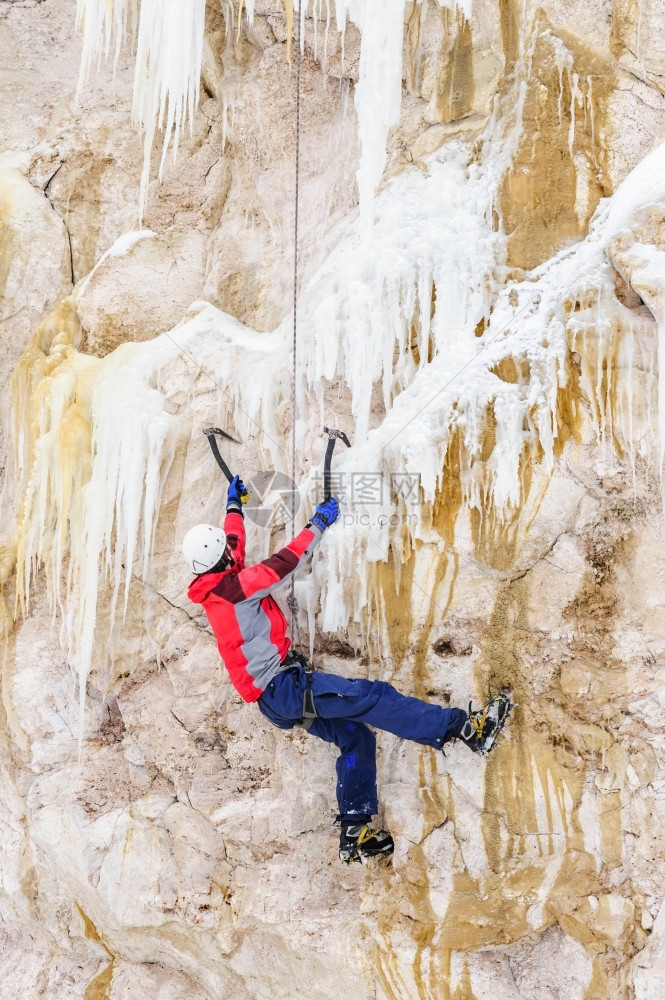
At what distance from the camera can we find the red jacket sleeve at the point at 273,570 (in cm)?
360

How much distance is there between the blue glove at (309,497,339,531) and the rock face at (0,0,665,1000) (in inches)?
6.1

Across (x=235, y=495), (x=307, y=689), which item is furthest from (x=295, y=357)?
(x=307, y=689)

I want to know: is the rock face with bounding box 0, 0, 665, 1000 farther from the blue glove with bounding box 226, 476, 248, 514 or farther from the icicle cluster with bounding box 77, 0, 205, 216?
the icicle cluster with bounding box 77, 0, 205, 216

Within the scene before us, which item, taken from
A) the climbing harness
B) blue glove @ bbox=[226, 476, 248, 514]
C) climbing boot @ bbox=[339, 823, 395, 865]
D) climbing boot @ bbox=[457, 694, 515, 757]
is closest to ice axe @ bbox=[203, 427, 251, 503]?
blue glove @ bbox=[226, 476, 248, 514]

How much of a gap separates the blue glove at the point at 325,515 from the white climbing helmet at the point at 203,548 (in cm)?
46

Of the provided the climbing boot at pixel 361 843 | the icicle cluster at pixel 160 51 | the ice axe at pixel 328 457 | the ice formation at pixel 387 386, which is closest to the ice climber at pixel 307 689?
the climbing boot at pixel 361 843

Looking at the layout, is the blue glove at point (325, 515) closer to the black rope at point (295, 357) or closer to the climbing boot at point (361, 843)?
the black rope at point (295, 357)

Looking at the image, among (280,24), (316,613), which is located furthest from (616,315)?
(280,24)

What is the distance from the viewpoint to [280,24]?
186 inches

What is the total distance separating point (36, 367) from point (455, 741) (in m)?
3.41

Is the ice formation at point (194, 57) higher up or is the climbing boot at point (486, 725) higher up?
A: the ice formation at point (194, 57)

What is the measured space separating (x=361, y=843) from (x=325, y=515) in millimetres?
1591

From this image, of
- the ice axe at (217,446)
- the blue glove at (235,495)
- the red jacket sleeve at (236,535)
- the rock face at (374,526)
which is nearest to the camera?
the rock face at (374,526)

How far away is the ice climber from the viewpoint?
3.59 meters
